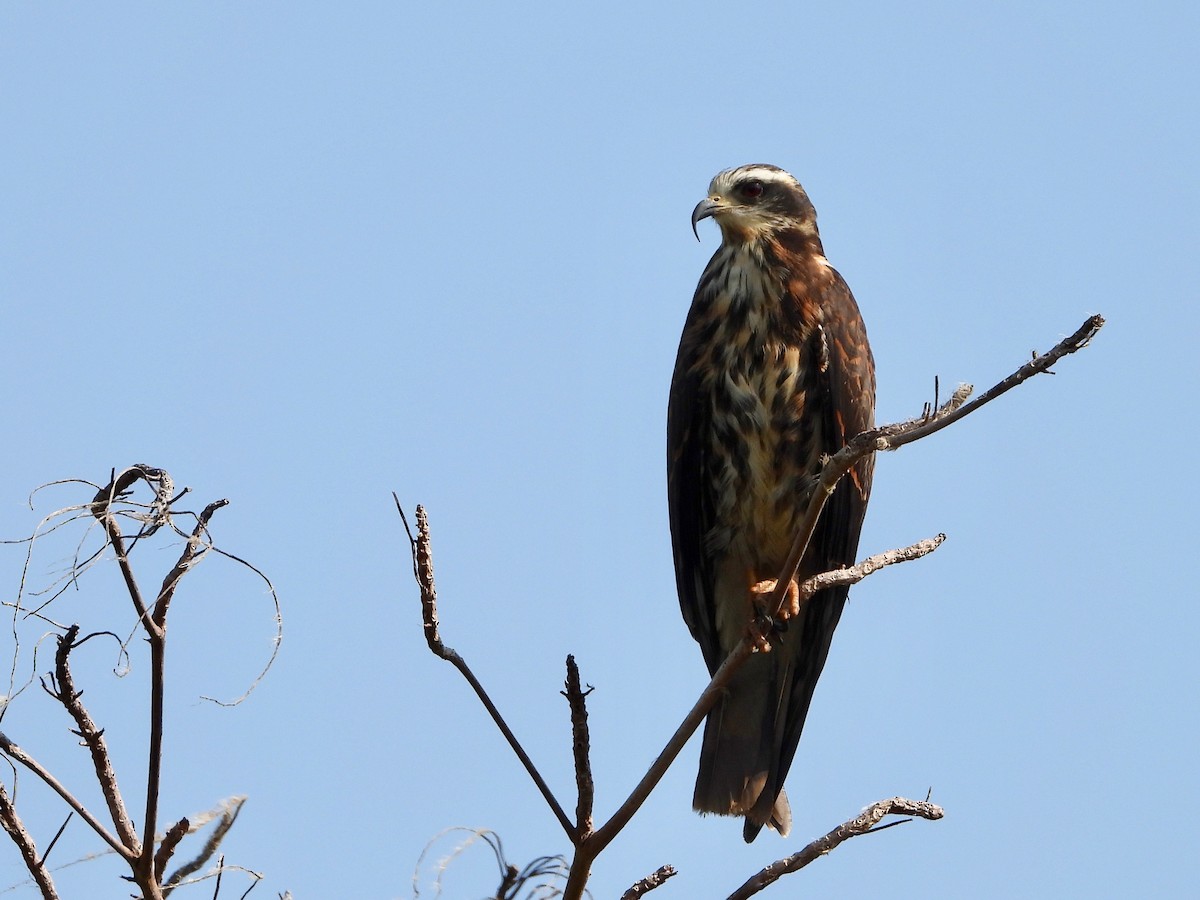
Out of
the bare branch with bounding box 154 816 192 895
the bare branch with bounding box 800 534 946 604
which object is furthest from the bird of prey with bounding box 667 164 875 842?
the bare branch with bounding box 154 816 192 895

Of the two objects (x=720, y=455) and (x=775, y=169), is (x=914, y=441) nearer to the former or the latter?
(x=720, y=455)

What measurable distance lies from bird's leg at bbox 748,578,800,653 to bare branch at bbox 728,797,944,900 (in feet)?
1.93

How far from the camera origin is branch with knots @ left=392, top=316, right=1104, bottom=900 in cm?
310

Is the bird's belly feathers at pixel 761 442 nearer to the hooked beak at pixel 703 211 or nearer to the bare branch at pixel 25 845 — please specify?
the hooked beak at pixel 703 211

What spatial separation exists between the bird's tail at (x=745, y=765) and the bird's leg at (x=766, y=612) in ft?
0.99

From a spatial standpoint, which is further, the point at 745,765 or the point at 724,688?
the point at 745,765

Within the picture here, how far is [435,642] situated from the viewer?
128 inches

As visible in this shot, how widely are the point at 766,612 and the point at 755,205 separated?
246cm

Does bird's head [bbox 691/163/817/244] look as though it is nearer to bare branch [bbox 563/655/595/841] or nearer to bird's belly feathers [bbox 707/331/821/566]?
bird's belly feathers [bbox 707/331/821/566]

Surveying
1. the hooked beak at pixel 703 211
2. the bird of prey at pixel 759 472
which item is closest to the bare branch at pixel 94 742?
the bird of prey at pixel 759 472

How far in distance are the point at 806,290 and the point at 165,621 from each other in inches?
140

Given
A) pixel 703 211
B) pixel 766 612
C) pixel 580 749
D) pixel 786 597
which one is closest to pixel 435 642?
pixel 580 749

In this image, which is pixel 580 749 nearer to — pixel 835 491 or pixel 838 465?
pixel 838 465

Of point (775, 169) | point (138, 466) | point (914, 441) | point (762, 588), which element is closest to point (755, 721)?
point (762, 588)
